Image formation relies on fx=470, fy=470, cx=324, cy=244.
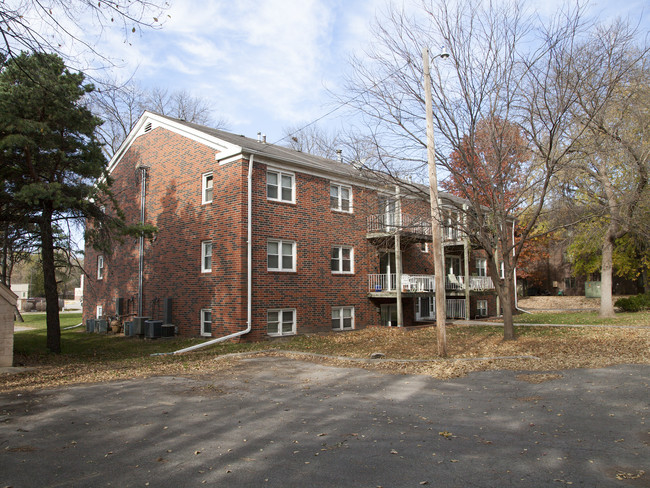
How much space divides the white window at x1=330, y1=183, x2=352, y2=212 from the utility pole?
26.0 ft

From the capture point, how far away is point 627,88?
16.3 metres

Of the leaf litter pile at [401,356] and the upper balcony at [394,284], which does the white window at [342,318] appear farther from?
the leaf litter pile at [401,356]

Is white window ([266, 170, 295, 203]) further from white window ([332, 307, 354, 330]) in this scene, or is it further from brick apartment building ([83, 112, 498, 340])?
white window ([332, 307, 354, 330])

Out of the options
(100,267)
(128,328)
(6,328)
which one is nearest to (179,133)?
(128,328)

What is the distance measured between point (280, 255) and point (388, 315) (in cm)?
708

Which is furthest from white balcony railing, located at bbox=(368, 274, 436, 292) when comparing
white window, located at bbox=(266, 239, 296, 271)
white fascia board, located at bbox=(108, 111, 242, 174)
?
white fascia board, located at bbox=(108, 111, 242, 174)

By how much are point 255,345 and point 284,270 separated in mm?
3226

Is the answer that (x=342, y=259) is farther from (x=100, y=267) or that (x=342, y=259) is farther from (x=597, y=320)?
(x=100, y=267)

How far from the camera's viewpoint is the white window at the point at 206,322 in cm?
1742

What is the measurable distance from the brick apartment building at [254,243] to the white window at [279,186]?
0.14 ft

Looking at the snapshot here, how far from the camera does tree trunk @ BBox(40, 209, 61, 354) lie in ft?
45.9

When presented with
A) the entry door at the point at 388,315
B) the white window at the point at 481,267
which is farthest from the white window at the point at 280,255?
the white window at the point at 481,267

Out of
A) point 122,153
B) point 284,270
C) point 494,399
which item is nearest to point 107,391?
point 494,399

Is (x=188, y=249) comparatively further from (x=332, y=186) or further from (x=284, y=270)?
(x=332, y=186)
